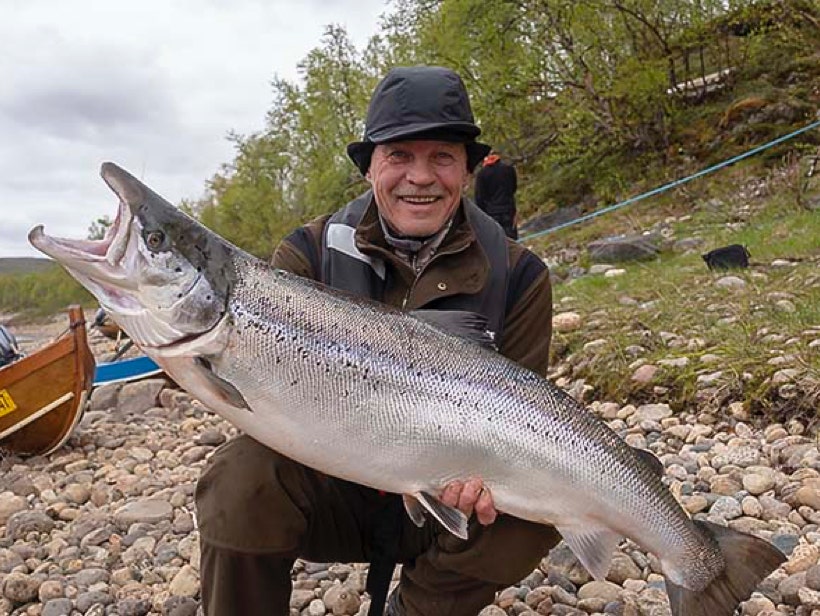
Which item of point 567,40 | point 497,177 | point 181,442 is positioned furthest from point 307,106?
point 181,442

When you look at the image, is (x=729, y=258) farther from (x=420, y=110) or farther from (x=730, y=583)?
(x=730, y=583)

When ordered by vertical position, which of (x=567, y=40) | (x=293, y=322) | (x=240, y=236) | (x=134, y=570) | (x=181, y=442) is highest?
(x=567, y=40)

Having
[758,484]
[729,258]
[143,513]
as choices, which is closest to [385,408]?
[758,484]

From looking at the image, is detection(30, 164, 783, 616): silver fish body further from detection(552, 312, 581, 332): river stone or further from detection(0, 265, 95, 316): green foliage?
detection(0, 265, 95, 316): green foliage

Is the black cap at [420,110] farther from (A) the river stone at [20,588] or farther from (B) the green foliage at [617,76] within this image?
(B) the green foliage at [617,76]

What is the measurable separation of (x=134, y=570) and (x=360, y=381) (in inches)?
97.3

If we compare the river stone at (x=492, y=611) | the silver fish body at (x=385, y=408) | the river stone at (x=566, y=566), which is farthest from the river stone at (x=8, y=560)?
the river stone at (x=566, y=566)

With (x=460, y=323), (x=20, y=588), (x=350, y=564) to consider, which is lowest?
(x=350, y=564)

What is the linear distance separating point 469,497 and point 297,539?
2.38 feet

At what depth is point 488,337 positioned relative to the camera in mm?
3025

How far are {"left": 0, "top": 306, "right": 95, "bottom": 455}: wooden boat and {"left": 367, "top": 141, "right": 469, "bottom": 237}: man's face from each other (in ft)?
15.2

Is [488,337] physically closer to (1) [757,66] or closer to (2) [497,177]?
(2) [497,177]

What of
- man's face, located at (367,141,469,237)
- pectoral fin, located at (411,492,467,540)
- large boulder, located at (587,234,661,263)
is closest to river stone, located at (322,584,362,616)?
pectoral fin, located at (411,492,467,540)

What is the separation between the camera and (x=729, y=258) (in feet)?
29.8
